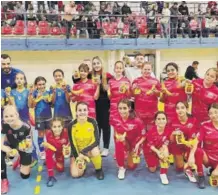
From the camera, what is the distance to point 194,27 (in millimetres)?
12086

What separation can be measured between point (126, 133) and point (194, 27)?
8.99 m

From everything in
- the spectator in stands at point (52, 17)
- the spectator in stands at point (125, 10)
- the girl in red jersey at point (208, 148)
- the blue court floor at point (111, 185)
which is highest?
the spectator in stands at point (125, 10)

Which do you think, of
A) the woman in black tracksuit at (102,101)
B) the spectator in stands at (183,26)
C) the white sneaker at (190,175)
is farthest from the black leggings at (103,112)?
the spectator in stands at (183,26)

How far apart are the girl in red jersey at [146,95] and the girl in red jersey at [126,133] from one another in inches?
11.0

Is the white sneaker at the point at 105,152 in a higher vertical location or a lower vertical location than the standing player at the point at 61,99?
lower

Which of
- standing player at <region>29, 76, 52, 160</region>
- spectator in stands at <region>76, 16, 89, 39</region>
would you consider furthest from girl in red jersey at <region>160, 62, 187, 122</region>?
spectator in stands at <region>76, 16, 89, 39</region>

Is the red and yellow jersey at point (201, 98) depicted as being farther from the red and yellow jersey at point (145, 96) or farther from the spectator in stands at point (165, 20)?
the spectator in stands at point (165, 20)

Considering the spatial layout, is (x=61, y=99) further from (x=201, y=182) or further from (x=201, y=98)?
(x=201, y=182)

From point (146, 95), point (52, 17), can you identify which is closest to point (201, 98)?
point (146, 95)

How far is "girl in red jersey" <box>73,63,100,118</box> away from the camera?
440cm

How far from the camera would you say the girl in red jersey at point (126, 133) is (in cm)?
401

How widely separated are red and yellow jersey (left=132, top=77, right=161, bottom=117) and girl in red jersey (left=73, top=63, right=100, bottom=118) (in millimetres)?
519

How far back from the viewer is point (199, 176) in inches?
148

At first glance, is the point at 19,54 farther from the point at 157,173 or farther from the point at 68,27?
the point at 157,173
